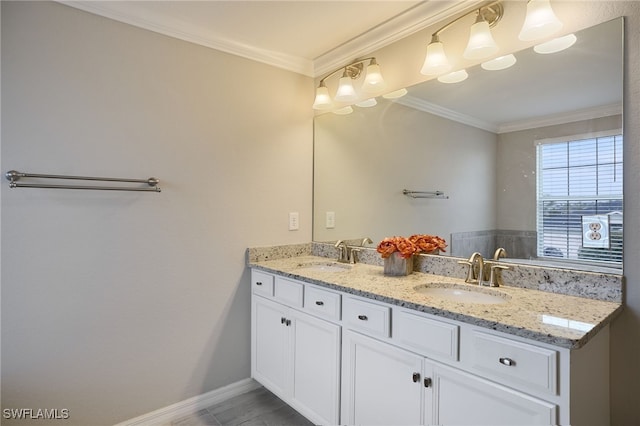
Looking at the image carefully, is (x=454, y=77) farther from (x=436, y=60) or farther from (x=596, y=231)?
(x=596, y=231)

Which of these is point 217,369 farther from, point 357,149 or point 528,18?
point 528,18

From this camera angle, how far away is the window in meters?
1.36

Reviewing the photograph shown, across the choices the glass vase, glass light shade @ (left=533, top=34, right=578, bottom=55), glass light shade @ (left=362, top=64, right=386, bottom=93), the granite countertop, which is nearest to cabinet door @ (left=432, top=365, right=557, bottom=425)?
the granite countertop

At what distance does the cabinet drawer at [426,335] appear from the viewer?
126cm

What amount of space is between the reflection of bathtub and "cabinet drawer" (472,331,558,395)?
578 millimetres

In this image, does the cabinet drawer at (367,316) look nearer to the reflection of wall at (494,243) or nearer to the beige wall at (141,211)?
the reflection of wall at (494,243)

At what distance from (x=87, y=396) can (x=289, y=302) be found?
110cm

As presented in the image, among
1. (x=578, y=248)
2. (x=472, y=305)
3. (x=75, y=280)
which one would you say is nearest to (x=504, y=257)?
(x=578, y=248)

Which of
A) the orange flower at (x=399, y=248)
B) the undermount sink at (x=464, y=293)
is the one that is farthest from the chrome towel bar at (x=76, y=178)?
the undermount sink at (x=464, y=293)

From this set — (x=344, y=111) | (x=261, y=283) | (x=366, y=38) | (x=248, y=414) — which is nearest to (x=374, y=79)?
(x=366, y=38)

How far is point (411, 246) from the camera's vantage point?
1883 mm

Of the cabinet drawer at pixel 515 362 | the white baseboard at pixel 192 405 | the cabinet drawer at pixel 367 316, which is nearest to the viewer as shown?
the cabinet drawer at pixel 515 362

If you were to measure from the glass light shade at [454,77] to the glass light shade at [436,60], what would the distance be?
0.04 meters

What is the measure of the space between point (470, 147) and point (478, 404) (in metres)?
1.22
